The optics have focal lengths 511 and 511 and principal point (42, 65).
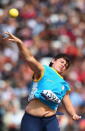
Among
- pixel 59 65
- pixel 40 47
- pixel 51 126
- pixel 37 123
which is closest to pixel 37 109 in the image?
pixel 37 123

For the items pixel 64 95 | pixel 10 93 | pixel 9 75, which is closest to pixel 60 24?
pixel 9 75

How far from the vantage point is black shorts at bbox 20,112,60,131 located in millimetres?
7168

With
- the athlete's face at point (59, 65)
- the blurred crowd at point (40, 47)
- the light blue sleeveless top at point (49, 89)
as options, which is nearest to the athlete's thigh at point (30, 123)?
the light blue sleeveless top at point (49, 89)

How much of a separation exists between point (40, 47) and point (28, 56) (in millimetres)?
7503

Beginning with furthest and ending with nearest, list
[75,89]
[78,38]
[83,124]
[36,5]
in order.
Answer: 1. [36,5]
2. [78,38]
3. [75,89]
4. [83,124]

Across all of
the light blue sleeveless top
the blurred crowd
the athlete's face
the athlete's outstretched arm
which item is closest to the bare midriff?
the light blue sleeveless top

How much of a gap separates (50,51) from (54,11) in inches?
101

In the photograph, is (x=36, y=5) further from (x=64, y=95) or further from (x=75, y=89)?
(x=64, y=95)

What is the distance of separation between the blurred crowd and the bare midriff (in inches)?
155

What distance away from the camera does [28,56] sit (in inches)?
264

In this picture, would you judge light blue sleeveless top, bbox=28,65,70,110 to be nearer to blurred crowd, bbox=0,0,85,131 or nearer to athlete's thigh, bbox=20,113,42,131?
athlete's thigh, bbox=20,113,42,131

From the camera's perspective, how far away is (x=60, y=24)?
1559 cm

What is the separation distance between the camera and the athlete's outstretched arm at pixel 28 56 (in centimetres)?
654

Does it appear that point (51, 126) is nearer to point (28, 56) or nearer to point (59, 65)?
point (59, 65)
